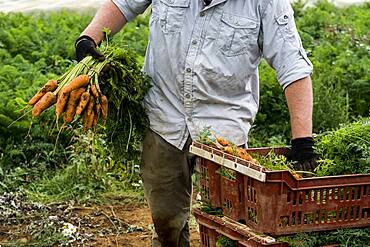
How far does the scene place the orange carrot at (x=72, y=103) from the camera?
4270 millimetres

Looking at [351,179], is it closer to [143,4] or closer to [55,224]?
[143,4]

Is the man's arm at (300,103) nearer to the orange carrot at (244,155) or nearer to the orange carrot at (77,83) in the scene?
the orange carrot at (244,155)

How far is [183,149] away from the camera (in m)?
4.60

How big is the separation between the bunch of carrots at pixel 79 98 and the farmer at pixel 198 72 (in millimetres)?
162

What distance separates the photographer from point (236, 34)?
170 inches

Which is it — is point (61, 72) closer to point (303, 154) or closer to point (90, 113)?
point (90, 113)

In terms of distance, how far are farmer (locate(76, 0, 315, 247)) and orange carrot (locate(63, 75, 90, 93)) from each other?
198 mm

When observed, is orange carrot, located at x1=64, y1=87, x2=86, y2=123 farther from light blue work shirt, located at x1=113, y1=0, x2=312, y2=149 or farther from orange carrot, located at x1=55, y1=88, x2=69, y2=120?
light blue work shirt, located at x1=113, y1=0, x2=312, y2=149

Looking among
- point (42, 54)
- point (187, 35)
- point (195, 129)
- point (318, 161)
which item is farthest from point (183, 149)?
point (42, 54)

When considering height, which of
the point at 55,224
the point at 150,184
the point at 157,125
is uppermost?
the point at 157,125

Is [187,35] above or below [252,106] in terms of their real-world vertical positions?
above

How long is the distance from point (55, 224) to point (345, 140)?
2437 mm

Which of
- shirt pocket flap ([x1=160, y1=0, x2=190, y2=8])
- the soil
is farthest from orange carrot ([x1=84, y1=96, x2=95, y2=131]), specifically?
the soil

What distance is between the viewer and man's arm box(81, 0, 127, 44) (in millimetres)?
4684
